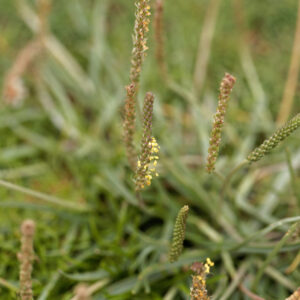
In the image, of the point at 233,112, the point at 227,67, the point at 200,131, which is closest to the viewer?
the point at 200,131

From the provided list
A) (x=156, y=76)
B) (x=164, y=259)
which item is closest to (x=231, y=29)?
(x=156, y=76)

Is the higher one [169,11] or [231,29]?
[169,11]

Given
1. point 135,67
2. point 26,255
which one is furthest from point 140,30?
point 26,255

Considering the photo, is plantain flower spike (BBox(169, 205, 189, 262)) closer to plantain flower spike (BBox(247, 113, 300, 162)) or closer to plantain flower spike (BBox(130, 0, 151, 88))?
plantain flower spike (BBox(247, 113, 300, 162))

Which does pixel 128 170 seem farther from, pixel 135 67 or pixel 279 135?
pixel 279 135

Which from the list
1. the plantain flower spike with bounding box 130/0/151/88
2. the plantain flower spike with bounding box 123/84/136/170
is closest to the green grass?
the plantain flower spike with bounding box 123/84/136/170

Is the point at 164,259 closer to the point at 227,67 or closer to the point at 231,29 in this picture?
the point at 227,67
